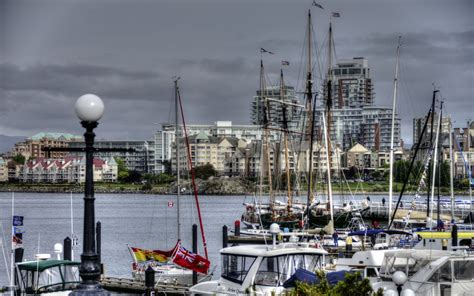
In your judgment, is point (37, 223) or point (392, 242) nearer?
point (392, 242)

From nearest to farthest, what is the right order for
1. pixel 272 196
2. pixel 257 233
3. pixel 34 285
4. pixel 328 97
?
1. pixel 34 285
2. pixel 257 233
3. pixel 328 97
4. pixel 272 196

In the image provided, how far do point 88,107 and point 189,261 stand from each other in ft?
87.8

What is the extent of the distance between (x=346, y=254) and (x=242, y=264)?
20350mm

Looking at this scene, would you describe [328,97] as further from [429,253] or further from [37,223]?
[429,253]

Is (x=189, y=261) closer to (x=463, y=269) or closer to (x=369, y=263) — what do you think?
(x=369, y=263)

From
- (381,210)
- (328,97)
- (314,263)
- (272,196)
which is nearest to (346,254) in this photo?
(314,263)

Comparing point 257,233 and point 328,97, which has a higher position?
point 328,97

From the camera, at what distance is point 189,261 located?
139 ft

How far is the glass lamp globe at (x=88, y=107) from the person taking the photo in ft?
52.6

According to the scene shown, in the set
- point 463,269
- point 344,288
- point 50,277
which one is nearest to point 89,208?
point 344,288

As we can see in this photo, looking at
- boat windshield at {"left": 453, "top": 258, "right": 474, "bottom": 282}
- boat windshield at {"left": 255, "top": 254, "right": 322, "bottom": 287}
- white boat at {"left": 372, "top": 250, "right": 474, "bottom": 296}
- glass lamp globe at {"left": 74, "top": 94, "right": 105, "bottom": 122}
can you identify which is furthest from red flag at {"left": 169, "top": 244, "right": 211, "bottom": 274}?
glass lamp globe at {"left": 74, "top": 94, "right": 105, "bottom": 122}

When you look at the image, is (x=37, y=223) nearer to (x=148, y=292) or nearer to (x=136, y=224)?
(x=136, y=224)

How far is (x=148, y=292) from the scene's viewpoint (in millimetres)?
35094

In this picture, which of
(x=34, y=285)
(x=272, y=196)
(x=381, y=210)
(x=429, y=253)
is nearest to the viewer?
(x=429, y=253)
